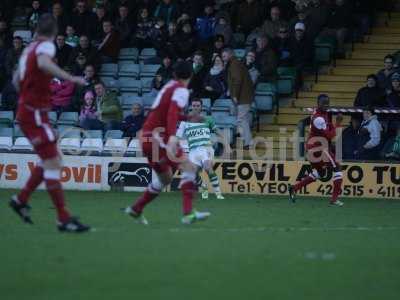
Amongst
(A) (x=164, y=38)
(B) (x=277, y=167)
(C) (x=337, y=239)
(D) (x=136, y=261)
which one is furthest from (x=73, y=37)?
(D) (x=136, y=261)

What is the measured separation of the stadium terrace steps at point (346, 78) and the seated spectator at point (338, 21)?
63 centimetres

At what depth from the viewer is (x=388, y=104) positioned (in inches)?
922

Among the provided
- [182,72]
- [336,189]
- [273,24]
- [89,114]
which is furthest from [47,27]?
[273,24]

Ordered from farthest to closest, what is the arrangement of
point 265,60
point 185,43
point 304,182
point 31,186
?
point 185,43, point 265,60, point 304,182, point 31,186

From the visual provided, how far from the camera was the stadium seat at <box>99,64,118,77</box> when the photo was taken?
26766 millimetres

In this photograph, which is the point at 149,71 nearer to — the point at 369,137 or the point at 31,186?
the point at 369,137

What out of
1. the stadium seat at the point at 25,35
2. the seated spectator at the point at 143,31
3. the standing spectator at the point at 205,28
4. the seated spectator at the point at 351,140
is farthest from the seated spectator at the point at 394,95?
the stadium seat at the point at 25,35

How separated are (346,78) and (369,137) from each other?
330 cm

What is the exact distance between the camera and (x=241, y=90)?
956 inches

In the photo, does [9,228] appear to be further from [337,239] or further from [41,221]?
[337,239]

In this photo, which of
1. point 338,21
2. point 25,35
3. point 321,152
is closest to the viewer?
point 321,152

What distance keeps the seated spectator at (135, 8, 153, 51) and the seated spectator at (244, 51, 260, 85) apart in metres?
2.93

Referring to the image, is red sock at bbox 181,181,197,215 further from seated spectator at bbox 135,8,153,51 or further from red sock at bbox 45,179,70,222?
seated spectator at bbox 135,8,153,51

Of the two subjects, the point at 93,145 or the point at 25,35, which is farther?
the point at 25,35
